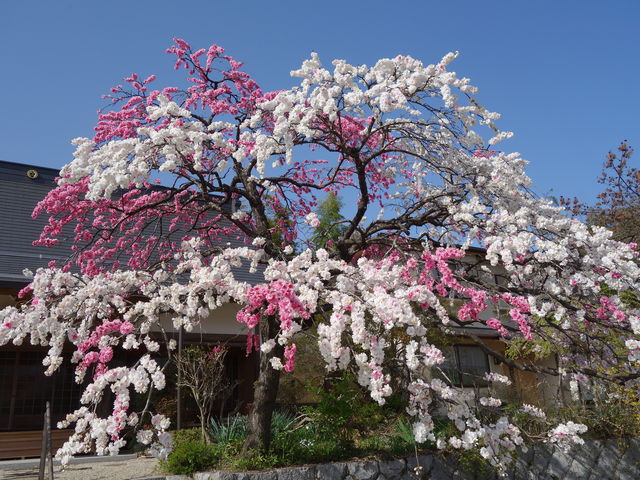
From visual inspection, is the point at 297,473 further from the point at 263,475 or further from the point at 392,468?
the point at 392,468

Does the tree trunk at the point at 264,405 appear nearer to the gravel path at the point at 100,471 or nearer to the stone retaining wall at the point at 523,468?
the stone retaining wall at the point at 523,468

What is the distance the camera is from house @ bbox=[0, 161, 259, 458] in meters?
9.11

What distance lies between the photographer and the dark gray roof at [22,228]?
30.9 ft

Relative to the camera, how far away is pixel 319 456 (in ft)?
22.2

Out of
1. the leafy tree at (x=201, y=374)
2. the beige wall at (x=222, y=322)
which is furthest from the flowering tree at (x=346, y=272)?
the beige wall at (x=222, y=322)

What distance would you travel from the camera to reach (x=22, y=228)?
Answer: 421 inches

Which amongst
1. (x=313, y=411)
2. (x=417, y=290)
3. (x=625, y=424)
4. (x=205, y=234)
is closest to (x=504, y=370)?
(x=625, y=424)

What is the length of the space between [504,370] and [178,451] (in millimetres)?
13243

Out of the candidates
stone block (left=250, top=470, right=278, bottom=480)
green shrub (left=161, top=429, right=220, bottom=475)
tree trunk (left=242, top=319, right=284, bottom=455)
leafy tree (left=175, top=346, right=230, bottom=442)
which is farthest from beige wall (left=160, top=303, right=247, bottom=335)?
stone block (left=250, top=470, right=278, bottom=480)

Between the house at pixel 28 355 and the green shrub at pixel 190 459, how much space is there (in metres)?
1.88

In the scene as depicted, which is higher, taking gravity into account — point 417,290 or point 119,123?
point 119,123

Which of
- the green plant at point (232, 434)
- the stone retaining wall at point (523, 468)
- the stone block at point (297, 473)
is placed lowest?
the stone retaining wall at point (523, 468)

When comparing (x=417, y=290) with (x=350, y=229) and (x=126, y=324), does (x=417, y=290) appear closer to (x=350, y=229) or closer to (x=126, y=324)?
(x=350, y=229)

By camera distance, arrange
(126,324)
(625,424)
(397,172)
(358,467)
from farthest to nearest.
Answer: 1. (625,424)
2. (397,172)
3. (358,467)
4. (126,324)
